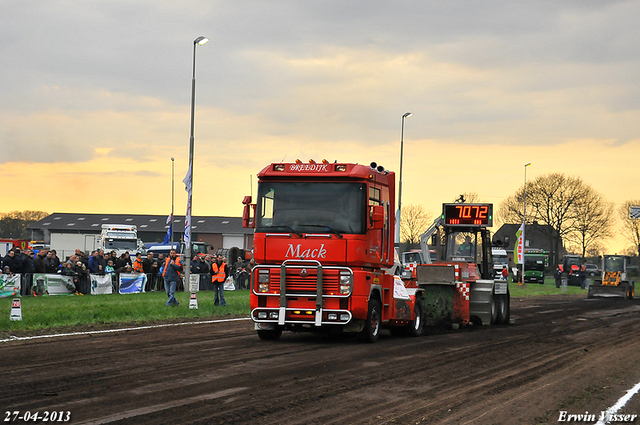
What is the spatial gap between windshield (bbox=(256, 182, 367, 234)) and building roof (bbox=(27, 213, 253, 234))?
91.1 m

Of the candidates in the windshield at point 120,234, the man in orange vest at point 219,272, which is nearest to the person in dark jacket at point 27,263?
the man in orange vest at point 219,272

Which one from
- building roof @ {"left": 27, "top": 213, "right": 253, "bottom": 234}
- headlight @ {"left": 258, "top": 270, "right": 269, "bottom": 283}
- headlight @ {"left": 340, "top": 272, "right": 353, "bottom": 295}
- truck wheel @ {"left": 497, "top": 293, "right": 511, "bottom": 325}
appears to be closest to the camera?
headlight @ {"left": 340, "top": 272, "right": 353, "bottom": 295}

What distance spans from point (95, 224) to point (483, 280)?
95.1 meters

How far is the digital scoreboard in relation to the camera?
1964 cm

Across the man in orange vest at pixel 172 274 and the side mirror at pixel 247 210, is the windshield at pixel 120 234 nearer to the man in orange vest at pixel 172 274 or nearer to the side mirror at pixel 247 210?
the man in orange vest at pixel 172 274

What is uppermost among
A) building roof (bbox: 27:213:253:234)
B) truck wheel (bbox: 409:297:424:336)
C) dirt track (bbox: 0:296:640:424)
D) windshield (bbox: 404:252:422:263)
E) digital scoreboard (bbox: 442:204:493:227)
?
building roof (bbox: 27:213:253:234)

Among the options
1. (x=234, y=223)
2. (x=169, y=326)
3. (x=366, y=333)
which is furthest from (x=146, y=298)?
(x=234, y=223)

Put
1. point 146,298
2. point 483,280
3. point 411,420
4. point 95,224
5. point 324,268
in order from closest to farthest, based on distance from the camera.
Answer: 1. point 411,420
2. point 324,268
3. point 483,280
4. point 146,298
5. point 95,224

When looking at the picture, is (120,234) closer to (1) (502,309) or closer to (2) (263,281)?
(1) (502,309)

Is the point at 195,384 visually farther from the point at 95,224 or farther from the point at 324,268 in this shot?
the point at 95,224

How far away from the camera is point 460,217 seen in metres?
19.8

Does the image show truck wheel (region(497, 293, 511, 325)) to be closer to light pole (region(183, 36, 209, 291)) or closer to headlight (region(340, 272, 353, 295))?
headlight (region(340, 272, 353, 295))

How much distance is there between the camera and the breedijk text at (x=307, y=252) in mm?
13602

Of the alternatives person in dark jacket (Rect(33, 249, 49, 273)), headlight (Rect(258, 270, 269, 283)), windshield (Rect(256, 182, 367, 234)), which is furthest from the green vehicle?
headlight (Rect(258, 270, 269, 283))
